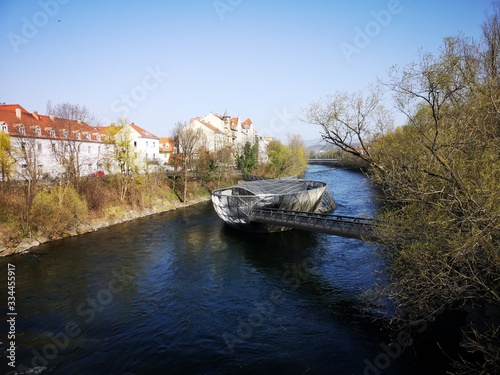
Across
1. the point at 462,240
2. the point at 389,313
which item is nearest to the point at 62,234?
the point at 389,313

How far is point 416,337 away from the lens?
1048cm

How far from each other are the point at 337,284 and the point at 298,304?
2.81 metres

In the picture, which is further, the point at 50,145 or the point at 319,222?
the point at 50,145

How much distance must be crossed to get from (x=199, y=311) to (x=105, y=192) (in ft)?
79.5

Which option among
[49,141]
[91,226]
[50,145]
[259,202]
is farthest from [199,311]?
[49,141]

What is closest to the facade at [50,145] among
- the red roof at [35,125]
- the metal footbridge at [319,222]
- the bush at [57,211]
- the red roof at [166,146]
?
the red roof at [35,125]

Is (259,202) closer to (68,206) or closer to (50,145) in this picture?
(68,206)

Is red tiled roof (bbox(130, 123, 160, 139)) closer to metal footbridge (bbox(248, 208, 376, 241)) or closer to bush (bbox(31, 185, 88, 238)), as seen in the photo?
bush (bbox(31, 185, 88, 238))

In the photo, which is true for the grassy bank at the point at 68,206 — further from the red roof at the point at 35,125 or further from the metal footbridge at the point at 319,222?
the metal footbridge at the point at 319,222

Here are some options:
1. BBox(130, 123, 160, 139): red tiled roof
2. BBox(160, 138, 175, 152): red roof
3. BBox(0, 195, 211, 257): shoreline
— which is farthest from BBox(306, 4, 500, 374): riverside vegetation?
BBox(160, 138, 175, 152): red roof

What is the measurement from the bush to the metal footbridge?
49.0 ft

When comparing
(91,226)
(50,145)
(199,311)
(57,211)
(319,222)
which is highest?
(50,145)

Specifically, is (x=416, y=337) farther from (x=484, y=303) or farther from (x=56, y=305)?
(x=56, y=305)

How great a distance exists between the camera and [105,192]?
32531 millimetres
